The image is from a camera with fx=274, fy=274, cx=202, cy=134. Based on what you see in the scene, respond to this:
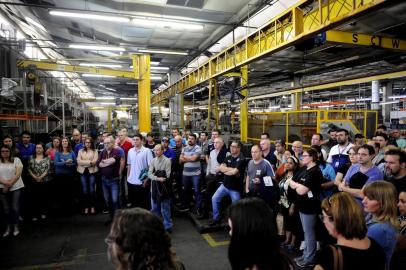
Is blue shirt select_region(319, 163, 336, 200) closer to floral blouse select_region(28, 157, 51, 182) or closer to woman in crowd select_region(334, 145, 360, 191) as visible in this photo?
woman in crowd select_region(334, 145, 360, 191)

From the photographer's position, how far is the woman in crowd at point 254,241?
4.62 ft

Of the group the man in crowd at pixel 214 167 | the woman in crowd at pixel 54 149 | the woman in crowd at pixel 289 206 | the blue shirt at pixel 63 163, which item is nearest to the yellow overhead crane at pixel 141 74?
the woman in crowd at pixel 54 149

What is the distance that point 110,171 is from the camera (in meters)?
5.54

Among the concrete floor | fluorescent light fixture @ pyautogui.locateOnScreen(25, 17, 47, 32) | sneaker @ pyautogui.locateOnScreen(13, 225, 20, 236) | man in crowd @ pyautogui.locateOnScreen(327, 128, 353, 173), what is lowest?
the concrete floor

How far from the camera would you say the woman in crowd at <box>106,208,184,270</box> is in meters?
1.26

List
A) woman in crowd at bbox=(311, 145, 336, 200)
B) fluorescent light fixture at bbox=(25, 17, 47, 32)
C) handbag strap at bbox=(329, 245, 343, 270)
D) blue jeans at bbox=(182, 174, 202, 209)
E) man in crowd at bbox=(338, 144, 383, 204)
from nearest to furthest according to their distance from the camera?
1. handbag strap at bbox=(329, 245, 343, 270)
2. man in crowd at bbox=(338, 144, 383, 204)
3. woman in crowd at bbox=(311, 145, 336, 200)
4. blue jeans at bbox=(182, 174, 202, 209)
5. fluorescent light fixture at bbox=(25, 17, 47, 32)

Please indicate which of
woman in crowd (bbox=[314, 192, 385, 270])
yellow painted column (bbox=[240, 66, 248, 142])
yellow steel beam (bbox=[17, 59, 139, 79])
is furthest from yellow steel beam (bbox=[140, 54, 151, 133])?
woman in crowd (bbox=[314, 192, 385, 270])

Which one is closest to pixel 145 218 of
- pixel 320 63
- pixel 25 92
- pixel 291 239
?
pixel 291 239

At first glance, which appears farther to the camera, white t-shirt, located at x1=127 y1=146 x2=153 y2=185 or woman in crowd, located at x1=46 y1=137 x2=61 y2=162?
woman in crowd, located at x1=46 y1=137 x2=61 y2=162

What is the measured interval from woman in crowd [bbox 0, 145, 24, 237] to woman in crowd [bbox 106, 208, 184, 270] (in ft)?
15.4

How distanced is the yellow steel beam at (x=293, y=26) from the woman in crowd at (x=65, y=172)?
471 centimetres

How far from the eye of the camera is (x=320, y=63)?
12.3m

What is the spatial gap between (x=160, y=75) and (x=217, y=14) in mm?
10924

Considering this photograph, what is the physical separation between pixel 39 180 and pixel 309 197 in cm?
521
